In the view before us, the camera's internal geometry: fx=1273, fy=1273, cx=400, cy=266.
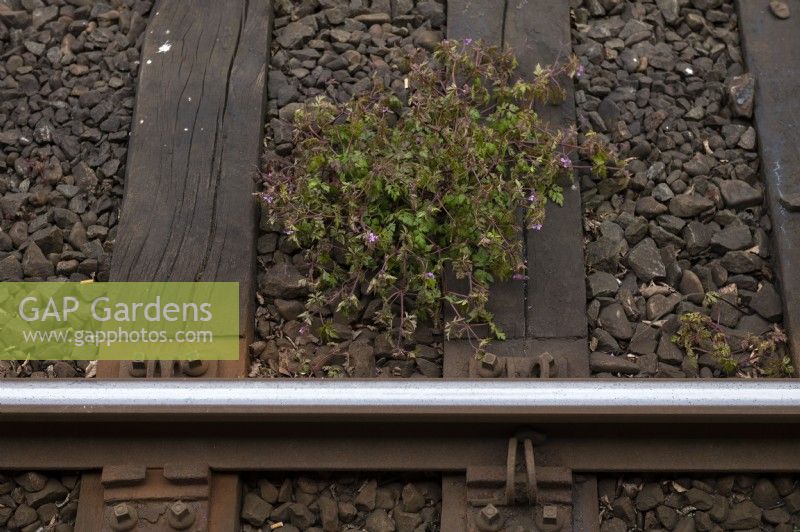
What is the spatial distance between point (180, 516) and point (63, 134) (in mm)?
1706

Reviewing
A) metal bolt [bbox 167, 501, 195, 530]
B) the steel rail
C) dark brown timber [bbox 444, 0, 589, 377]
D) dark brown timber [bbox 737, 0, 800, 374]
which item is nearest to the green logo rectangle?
the steel rail

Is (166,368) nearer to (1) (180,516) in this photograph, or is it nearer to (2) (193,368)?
(2) (193,368)

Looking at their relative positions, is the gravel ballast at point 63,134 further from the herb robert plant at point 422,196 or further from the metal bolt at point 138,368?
the herb robert plant at point 422,196

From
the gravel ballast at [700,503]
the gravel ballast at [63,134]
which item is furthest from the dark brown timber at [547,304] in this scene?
the gravel ballast at [63,134]

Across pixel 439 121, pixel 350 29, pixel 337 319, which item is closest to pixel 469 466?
pixel 337 319

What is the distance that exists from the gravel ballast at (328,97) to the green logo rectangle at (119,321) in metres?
0.15

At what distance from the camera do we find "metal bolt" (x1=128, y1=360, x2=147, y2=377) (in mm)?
4051

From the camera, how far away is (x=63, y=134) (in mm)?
4805

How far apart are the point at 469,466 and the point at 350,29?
78.3 inches

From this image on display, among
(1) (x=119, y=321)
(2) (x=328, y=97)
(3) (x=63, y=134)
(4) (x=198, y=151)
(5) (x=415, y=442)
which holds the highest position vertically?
(2) (x=328, y=97)

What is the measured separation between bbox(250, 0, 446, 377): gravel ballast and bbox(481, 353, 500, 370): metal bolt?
196mm

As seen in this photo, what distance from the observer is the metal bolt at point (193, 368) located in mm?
4062

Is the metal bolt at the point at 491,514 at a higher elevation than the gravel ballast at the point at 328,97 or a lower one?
lower

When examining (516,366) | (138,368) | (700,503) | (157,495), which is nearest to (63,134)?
(138,368)
